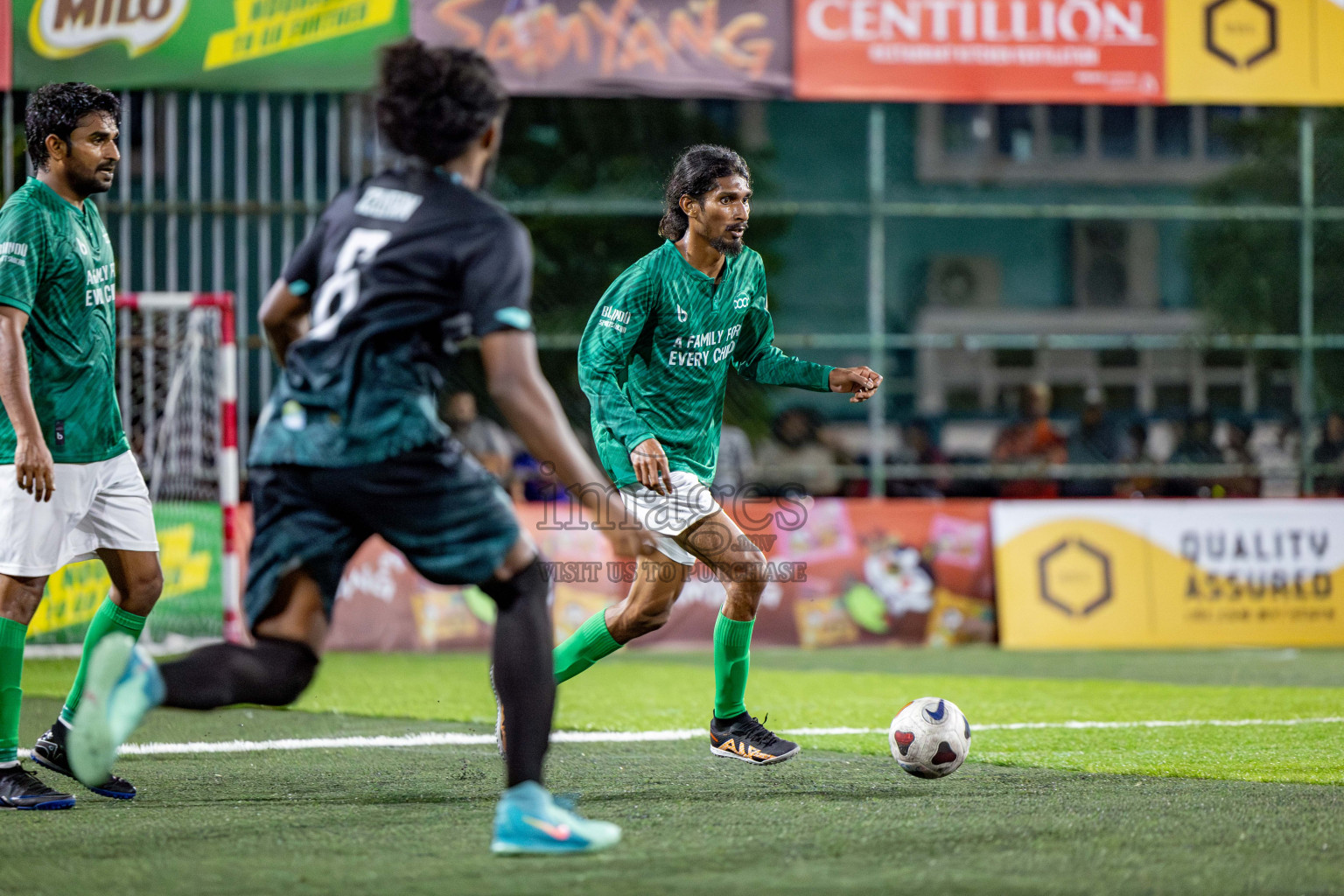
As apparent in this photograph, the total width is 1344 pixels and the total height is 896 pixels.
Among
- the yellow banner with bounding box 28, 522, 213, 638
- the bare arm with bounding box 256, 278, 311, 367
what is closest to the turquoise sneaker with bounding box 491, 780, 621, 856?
the bare arm with bounding box 256, 278, 311, 367

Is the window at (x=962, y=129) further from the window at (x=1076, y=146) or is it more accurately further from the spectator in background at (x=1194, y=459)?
the spectator in background at (x=1194, y=459)

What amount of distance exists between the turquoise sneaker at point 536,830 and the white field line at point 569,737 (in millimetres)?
2808

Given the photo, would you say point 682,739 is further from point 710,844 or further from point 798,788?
point 710,844

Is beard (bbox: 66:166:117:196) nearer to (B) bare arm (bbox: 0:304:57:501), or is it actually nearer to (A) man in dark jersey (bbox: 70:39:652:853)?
(B) bare arm (bbox: 0:304:57:501)

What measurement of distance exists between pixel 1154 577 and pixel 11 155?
10104 millimetres

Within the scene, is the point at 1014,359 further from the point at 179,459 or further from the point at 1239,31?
the point at 179,459

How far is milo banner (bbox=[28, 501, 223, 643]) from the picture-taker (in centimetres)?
1174

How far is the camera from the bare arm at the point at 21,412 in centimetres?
520

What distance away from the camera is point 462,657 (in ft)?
41.7

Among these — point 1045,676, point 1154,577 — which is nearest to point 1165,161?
point 1154,577

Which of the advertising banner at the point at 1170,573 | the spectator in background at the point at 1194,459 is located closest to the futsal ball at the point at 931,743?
the advertising banner at the point at 1170,573

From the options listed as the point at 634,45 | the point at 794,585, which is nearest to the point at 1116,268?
the point at 634,45

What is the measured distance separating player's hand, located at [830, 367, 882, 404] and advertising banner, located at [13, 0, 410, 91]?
808 centimetres

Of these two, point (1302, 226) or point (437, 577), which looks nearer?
point (437, 577)
